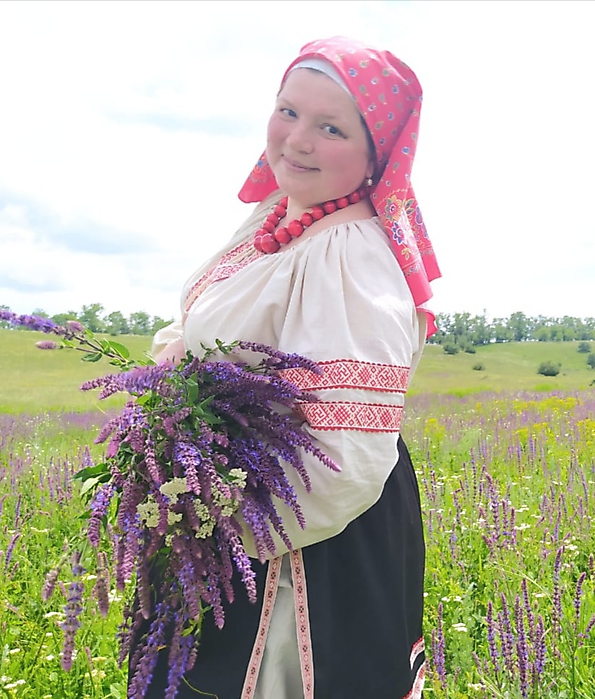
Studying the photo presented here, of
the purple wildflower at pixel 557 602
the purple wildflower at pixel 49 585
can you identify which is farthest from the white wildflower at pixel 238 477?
the purple wildflower at pixel 557 602

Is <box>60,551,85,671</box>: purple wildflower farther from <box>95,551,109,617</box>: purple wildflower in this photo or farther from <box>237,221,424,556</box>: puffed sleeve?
<box>237,221,424,556</box>: puffed sleeve

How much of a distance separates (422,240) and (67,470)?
304 cm

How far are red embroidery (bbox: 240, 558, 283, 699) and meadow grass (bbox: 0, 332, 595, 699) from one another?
442 mm

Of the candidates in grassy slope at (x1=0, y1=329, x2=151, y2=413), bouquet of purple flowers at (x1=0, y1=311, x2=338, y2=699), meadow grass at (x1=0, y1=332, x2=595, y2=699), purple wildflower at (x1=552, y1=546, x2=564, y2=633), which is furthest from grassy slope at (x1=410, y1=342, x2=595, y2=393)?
bouquet of purple flowers at (x1=0, y1=311, x2=338, y2=699)

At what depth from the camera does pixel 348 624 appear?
1504 millimetres

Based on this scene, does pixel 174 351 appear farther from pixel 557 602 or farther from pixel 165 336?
pixel 557 602

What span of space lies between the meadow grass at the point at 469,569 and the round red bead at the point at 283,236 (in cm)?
46

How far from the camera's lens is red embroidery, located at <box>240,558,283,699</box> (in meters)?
1.43

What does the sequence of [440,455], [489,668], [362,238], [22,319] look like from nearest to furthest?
[22,319]
[362,238]
[489,668]
[440,455]

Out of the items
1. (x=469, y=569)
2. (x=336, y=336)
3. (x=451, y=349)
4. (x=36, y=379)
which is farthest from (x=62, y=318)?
(x=451, y=349)

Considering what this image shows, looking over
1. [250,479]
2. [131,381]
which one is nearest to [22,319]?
[131,381]

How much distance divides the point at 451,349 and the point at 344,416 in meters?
24.0

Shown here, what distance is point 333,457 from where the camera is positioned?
1.34 meters

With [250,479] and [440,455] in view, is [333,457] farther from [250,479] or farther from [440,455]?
[440,455]
